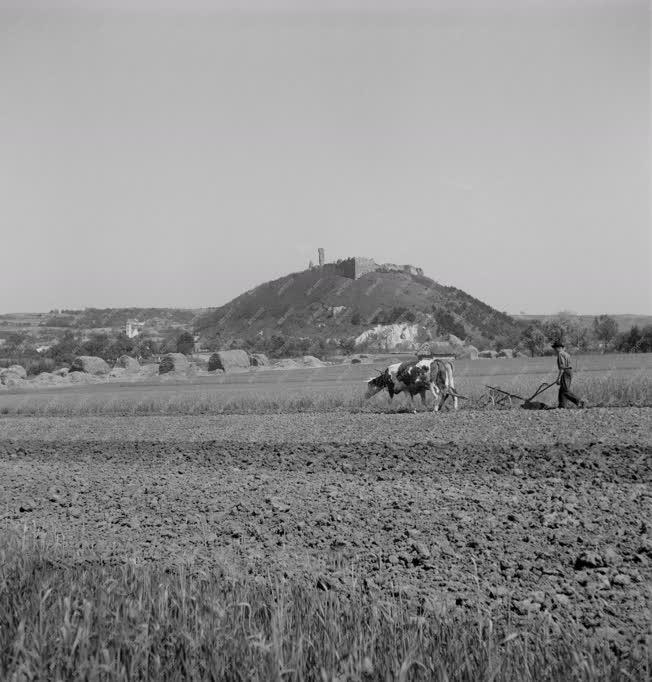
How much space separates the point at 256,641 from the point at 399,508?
6.37 meters

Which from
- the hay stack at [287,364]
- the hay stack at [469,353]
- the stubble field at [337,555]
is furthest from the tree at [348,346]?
the stubble field at [337,555]

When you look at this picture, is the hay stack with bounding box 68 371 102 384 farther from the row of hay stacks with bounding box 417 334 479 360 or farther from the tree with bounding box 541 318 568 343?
the tree with bounding box 541 318 568 343

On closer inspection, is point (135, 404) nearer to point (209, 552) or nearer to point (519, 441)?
point (519, 441)

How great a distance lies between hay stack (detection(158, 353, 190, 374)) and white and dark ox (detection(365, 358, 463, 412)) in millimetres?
41196

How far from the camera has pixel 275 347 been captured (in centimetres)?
10481

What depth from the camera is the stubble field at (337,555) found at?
15.3 feet

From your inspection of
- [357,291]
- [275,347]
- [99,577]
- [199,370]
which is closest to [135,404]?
[99,577]

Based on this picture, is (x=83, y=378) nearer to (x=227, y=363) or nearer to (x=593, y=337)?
(x=227, y=363)

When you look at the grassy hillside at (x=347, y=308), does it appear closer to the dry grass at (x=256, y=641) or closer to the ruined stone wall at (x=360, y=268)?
the ruined stone wall at (x=360, y=268)

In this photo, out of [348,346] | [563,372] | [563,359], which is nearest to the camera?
[563,359]

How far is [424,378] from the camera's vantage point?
25.2m

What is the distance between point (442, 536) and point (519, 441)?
7.92 meters

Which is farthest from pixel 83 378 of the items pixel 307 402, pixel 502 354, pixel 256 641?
pixel 256 641

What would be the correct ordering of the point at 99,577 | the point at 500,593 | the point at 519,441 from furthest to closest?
the point at 519,441 < the point at 500,593 < the point at 99,577
